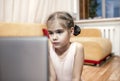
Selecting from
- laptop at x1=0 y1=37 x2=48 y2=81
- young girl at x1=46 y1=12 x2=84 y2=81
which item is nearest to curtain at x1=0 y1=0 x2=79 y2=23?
young girl at x1=46 y1=12 x2=84 y2=81

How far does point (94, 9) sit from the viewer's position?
393 cm

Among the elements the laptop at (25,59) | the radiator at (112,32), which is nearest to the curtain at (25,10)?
the radiator at (112,32)

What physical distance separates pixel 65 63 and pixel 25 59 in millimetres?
448

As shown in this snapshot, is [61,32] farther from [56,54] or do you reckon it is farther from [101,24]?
[101,24]

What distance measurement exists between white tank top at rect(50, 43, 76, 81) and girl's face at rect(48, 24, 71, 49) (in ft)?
0.22

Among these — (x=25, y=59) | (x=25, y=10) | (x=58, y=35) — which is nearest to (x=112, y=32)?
(x=25, y=10)

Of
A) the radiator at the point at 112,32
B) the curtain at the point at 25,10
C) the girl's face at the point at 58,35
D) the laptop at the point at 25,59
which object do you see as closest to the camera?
the laptop at the point at 25,59

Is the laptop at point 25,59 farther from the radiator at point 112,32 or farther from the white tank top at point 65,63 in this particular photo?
the radiator at point 112,32

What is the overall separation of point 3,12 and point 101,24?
81.8 inches

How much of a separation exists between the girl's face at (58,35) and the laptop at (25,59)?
34 centimetres

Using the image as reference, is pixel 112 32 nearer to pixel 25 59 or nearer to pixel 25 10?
pixel 25 10

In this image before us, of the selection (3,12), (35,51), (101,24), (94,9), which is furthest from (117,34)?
(35,51)

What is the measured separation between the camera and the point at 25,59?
420mm

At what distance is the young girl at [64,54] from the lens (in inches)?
31.8
